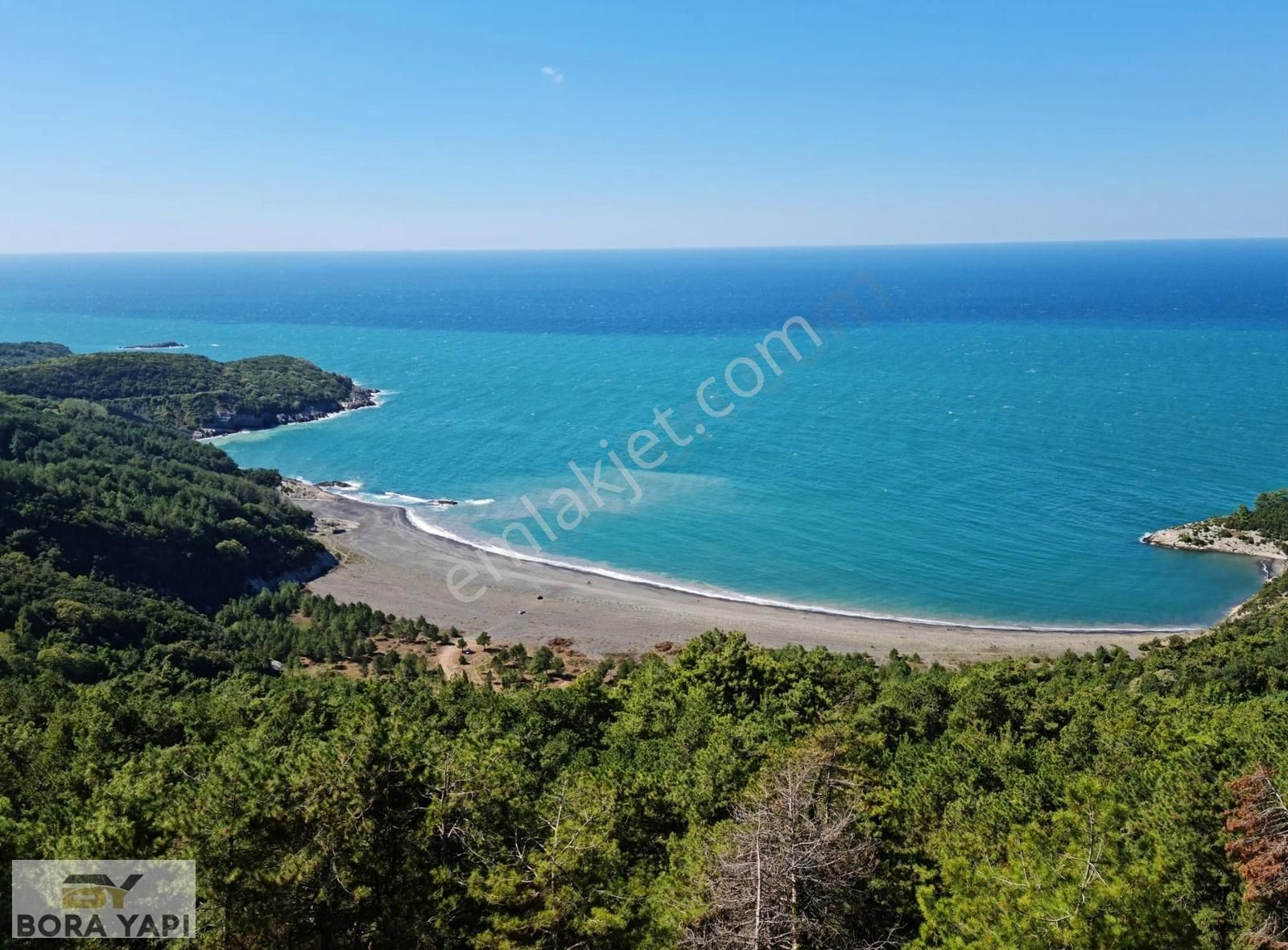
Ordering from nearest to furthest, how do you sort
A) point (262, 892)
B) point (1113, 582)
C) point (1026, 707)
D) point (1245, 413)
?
point (262, 892)
point (1026, 707)
point (1113, 582)
point (1245, 413)

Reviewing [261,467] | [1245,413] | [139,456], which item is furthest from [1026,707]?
[1245,413]

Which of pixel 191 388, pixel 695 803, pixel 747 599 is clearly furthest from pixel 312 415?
pixel 695 803

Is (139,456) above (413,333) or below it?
below

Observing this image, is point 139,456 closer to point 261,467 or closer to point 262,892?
point 261,467

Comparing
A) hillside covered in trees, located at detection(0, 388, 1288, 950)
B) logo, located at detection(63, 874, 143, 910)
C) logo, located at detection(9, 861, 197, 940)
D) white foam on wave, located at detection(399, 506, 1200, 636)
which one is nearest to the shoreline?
white foam on wave, located at detection(399, 506, 1200, 636)

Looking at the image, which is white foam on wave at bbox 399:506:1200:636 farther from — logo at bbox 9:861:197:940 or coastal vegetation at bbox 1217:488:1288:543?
logo at bbox 9:861:197:940

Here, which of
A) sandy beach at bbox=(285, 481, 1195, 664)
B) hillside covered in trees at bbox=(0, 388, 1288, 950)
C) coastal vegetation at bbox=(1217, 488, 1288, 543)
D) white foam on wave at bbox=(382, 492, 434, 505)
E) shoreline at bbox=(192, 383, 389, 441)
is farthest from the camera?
shoreline at bbox=(192, 383, 389, 441)
